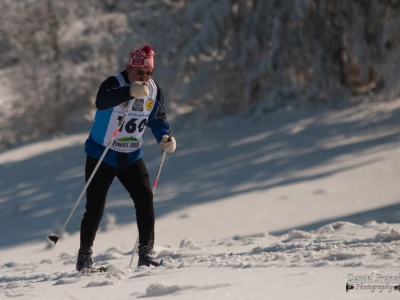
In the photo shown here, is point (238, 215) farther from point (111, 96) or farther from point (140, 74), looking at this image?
point (111, 96)

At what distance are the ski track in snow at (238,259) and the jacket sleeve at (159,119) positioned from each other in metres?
0.95

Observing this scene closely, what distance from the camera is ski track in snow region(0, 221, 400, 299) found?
4.77m

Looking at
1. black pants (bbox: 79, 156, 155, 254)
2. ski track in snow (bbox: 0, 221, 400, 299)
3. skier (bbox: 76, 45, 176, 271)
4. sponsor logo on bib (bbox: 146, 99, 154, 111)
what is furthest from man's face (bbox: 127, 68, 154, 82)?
ski track in snow (bbox: 0, 221, 400, 299)

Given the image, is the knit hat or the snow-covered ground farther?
the knit hat

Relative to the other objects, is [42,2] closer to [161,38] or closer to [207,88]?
[161,38]

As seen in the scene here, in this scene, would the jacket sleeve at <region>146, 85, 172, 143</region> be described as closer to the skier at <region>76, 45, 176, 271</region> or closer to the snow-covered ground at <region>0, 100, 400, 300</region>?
the skier at <region>76, 45, 176, 271</region>

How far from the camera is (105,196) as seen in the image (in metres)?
5.79

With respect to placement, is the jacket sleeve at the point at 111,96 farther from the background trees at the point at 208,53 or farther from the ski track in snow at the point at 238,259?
the background trees at the point at 208,53

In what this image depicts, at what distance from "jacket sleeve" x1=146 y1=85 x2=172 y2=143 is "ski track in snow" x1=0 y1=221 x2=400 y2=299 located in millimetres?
953

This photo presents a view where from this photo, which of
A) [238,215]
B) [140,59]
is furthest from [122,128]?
[238,215]

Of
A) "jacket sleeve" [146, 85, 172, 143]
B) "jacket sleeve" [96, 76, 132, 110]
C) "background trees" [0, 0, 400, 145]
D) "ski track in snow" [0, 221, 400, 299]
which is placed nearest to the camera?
"ski track in snow" [0, 221, 400, 299]

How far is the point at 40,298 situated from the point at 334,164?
25.2 feet

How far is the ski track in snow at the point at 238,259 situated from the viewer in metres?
4.77

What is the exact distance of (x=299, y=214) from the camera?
991cm
